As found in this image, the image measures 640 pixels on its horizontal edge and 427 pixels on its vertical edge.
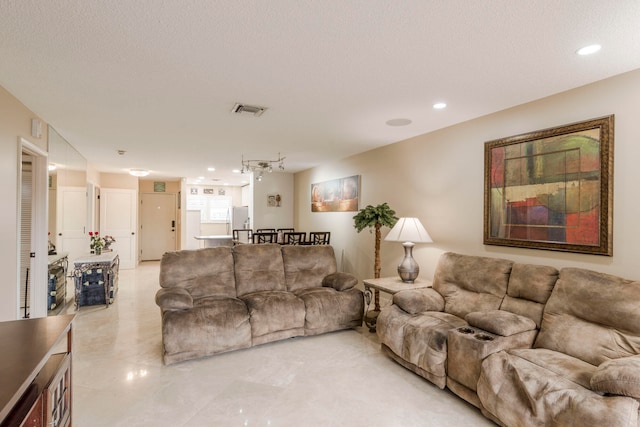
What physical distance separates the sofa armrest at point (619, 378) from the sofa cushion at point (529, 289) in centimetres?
77

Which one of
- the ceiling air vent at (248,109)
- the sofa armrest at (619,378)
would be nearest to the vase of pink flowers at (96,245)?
the ceiling air vent at (248,109)

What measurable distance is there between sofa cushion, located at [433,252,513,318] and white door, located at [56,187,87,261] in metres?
4.79

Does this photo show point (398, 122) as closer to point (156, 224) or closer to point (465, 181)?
point (465, 181)

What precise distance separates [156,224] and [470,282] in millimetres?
8855

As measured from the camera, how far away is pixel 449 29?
1.83 m

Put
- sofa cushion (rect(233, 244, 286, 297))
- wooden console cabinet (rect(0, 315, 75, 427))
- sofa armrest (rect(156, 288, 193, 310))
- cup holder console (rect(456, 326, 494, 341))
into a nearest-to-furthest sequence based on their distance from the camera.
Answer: wooden console cabinet (rect(0, 315, 75, 427)), cup holder console (rect(456, 326, 494, 341)), sofa armrest (rect(156, 288, 193, 310)), sofa cushion (rect(233, 244, 286, 297))

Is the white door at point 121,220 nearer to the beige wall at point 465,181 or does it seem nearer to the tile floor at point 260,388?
the tile floor at point 260,388

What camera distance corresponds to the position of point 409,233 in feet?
12.0

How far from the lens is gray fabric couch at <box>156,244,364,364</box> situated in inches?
118

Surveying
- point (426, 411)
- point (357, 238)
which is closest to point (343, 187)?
point (357, 238)

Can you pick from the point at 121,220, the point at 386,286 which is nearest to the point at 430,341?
the point at 386,286

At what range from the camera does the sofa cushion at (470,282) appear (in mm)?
2832

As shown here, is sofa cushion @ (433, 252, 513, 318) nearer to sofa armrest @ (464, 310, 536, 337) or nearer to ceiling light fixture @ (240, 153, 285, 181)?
sofa armrest @ (464, 310, 536, 337)

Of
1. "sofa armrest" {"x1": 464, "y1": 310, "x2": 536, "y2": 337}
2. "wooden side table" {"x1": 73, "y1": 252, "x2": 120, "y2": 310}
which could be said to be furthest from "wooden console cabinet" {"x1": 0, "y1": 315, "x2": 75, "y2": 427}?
"wooden side table" {"x1": 73, "y1": 252, "x2": 120, "y2": 310}
